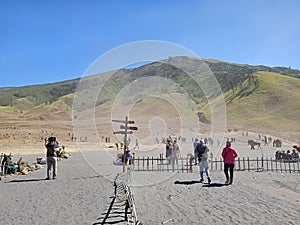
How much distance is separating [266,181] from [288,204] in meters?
4.98

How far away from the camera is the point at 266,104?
109000mm

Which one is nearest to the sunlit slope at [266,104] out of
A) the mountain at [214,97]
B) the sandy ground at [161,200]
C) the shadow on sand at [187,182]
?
the mountain at [214,97]

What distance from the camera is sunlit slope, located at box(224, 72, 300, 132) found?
91.3 m

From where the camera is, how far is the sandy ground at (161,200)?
921 cm

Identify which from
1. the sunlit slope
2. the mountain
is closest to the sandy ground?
the mountain

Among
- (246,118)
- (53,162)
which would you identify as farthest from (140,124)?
(53,162)

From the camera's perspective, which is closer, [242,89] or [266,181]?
[266,181]

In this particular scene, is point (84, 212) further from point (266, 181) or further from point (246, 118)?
point (246, 118)

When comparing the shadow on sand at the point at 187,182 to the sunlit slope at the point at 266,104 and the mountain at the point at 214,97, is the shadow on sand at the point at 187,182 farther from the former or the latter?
the sunlit slope at the point at 266,104

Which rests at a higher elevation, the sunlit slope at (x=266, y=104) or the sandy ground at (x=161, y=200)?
the sunlit slope at (x=266, y=104)

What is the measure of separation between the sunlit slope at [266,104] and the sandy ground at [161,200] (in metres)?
71.9

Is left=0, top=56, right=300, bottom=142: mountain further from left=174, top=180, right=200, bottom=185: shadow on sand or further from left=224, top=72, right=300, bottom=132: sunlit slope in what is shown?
left=174, top=180, right=200, bottom=185: shadow on sand

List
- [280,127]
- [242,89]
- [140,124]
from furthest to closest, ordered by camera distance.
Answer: [242,89] < [280,127] < [140,124]

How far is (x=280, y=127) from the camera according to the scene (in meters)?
86.2
